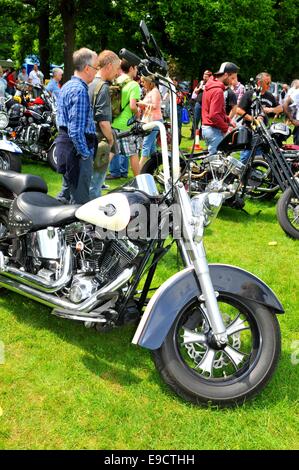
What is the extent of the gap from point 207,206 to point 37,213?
1.21m

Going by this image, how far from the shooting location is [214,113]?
6.93m

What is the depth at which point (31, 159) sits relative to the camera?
32.0ft

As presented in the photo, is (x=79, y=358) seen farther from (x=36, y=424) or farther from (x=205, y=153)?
(x=205, y=153)

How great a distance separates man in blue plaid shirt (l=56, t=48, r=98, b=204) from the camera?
4.28m

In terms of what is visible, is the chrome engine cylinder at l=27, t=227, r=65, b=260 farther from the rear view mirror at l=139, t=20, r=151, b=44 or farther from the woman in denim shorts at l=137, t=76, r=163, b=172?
the woman in denim shorts at l=137, t=76, r=163, b=172

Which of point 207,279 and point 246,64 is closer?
point 207,279

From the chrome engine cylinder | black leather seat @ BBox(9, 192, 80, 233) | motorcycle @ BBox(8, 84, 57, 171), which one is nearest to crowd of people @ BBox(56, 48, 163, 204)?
black leather seat @ BBox(9, 192, 80, 233)

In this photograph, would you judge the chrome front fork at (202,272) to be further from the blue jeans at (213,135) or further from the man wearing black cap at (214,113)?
the blue jeans at (213,135)

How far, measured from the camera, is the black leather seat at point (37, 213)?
10.3ft

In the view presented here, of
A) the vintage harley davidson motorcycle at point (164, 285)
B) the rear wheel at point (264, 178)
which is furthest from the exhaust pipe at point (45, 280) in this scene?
the rear wheel at point (264, 178)

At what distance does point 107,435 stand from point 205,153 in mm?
4789
